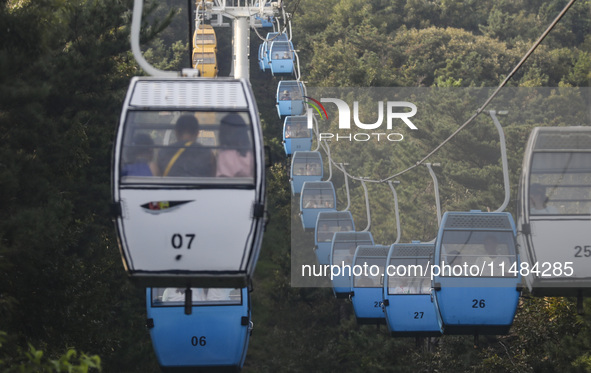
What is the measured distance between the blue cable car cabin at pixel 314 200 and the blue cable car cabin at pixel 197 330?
21.0 meters

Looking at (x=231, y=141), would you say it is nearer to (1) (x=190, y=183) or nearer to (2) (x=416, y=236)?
(1) (x=190, y=183)

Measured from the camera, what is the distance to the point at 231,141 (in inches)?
388

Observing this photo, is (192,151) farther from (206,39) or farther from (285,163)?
(206,39)

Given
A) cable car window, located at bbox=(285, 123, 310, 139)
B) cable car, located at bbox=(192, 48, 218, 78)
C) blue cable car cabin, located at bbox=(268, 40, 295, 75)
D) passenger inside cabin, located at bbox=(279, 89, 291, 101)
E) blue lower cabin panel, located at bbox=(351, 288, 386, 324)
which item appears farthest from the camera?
cable car, located at bbox=(192, 48, 218, 78)

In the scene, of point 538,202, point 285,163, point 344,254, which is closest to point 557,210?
point 538,202

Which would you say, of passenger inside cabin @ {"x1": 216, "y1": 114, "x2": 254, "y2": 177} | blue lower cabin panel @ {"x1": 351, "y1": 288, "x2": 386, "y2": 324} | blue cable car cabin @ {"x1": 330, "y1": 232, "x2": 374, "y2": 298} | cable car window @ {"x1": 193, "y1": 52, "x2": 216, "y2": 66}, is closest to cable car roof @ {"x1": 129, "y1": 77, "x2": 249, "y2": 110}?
passenger inside cabin @ {"x1": 216, "y1": 114, "x2": 254, "y2": 177}

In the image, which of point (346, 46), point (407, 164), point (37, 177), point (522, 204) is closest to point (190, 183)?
point (522, 204)

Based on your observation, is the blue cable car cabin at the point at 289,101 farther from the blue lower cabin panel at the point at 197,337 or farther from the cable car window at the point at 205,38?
the blue lower cabin panel at the point at 197,337

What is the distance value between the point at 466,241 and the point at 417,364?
1069 cm

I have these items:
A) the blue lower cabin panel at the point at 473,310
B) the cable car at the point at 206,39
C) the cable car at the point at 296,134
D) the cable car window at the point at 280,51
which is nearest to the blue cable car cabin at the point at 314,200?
the cable car at the point at 296,134

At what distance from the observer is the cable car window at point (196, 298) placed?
50.0 feet

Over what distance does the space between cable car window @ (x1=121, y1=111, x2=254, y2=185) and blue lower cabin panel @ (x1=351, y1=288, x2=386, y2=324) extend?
1229 cm

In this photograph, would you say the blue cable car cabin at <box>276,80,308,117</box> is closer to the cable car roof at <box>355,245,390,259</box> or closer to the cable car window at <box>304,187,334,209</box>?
the cable car window at <box>304,187,334,209</box>

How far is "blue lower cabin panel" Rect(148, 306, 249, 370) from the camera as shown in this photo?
1514cm
